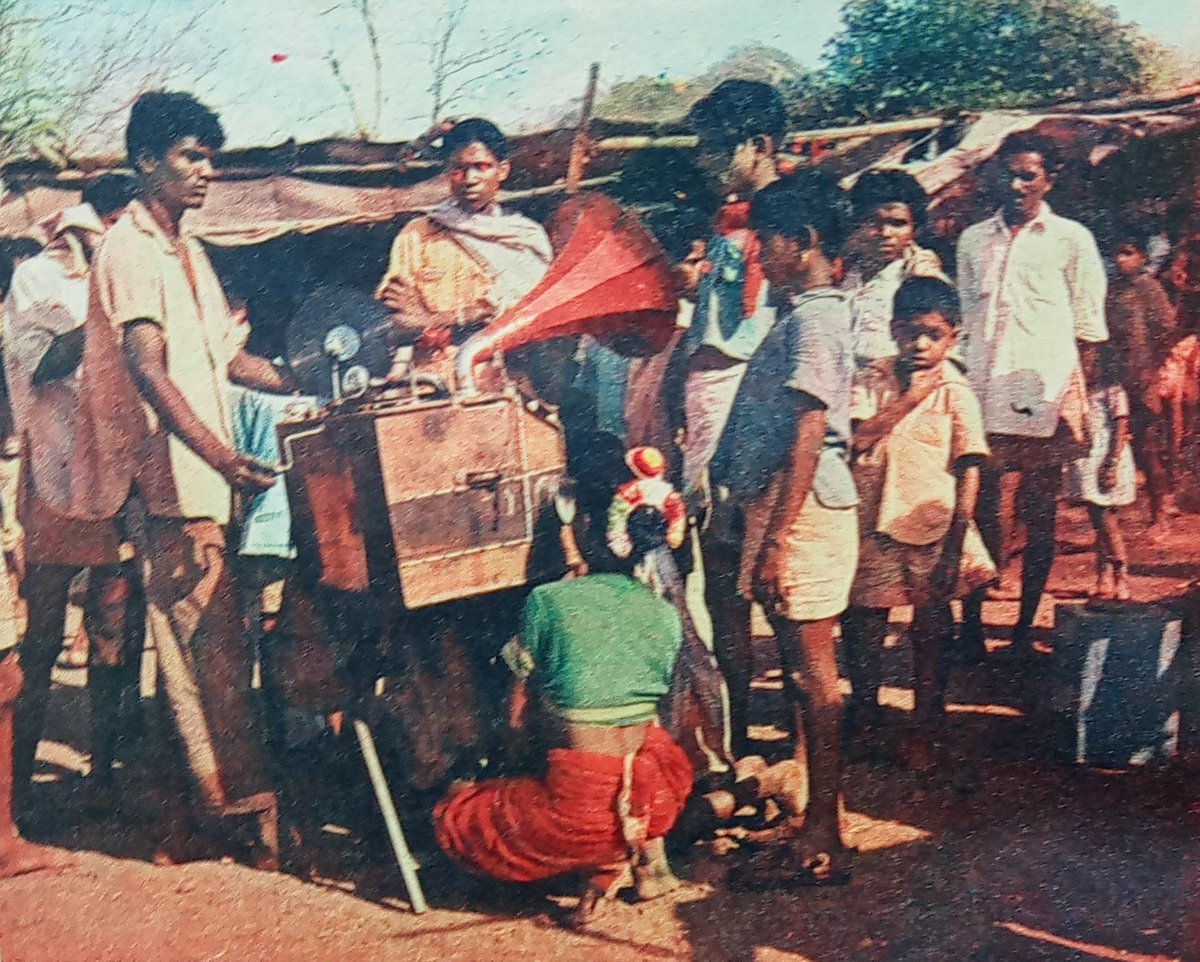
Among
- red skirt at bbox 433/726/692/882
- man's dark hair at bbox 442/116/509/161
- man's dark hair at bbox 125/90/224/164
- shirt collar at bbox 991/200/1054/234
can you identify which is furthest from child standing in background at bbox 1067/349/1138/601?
man's dark hair at bbox 125/90/224/164

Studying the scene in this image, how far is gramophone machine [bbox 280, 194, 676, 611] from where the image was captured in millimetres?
4129

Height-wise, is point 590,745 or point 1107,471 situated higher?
point 1107,471

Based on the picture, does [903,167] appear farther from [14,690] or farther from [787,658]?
[14,690]

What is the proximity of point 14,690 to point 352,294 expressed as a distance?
Result: 1826mm

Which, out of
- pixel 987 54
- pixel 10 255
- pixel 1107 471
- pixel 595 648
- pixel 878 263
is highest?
pixel 987 54

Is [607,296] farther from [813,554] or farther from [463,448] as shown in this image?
[813,554]

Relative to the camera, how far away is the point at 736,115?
4.18 meters

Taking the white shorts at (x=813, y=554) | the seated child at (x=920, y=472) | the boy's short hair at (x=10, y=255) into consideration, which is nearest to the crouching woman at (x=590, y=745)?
the white shorts at (x=813, y=554)

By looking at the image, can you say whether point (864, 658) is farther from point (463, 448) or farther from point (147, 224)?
point (147, 224)

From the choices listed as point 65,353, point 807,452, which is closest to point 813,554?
point 807,452

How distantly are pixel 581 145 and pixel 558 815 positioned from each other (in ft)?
7.28

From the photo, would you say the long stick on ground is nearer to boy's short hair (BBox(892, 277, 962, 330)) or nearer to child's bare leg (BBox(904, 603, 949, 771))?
child's bare leg (BBox(904, 603, 949, 771))

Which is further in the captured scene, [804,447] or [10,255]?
[10,255]

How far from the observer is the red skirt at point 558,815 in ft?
13.6
